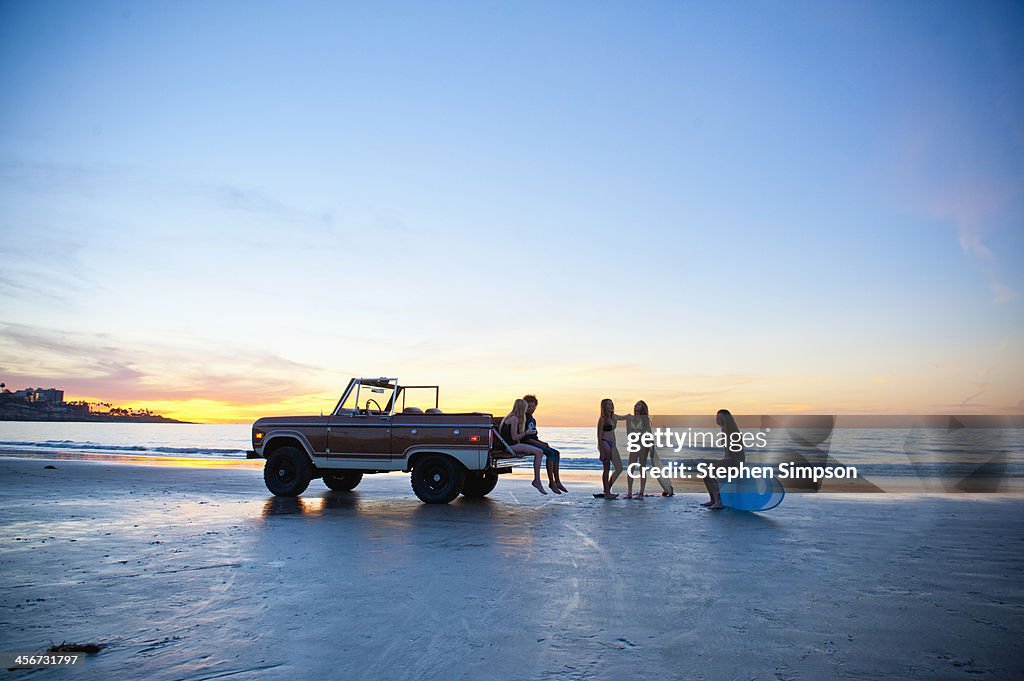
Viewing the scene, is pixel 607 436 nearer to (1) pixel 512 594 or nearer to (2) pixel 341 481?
(2) pixel 341 481

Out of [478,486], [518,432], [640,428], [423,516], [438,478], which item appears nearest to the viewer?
[423,516]

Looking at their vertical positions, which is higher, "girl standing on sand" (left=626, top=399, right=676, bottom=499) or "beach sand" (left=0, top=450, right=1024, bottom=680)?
"girl standing on sand" (left=626, top=399, right=676, bottom=499)

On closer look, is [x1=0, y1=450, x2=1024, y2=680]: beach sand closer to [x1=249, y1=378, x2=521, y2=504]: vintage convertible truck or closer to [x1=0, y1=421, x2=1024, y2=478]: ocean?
[x1=249, y1=378, x2=521, y2=504]: vintage convertible truck

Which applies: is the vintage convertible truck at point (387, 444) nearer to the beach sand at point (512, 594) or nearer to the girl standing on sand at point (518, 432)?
the girl standing on sand at point (518, 432)

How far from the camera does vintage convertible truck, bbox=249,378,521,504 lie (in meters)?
13.1

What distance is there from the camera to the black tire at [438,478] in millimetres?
13133

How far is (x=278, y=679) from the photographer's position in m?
4.07

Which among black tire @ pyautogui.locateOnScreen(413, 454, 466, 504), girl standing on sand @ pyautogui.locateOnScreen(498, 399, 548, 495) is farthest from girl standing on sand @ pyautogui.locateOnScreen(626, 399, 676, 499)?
black tire @ pyautogui.locateOnScreen(413, 454, 466, 504)

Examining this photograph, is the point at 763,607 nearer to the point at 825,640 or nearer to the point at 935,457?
the point at 825,640

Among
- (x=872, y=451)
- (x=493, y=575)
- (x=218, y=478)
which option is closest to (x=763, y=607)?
(x=493, y=575)

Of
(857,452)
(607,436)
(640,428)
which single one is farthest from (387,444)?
(857,452)

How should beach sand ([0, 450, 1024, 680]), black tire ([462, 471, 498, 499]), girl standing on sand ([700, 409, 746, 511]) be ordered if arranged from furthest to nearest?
1. black tire ([462, 471, 498, 499])
2. girl standing on sand ([700, 409, 746, 511])
3. beach sand ([0, 450, 1024, 680])

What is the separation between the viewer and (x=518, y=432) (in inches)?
538

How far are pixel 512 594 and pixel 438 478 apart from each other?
7.37 meters
